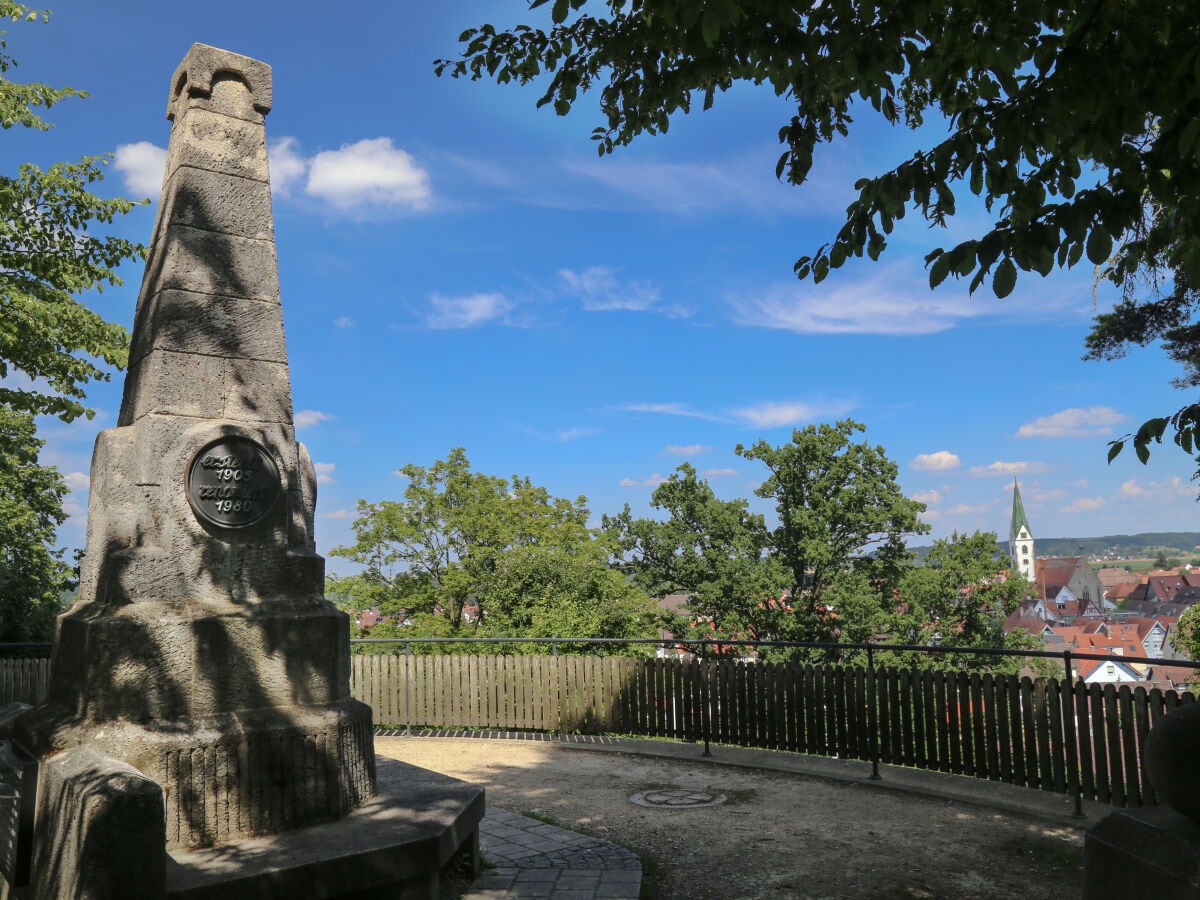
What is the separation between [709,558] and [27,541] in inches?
911

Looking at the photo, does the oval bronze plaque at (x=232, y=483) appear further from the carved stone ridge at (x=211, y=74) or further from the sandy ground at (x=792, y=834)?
the sandy ground at (x=792, y=834)

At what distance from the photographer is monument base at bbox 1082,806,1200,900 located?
10.5ft

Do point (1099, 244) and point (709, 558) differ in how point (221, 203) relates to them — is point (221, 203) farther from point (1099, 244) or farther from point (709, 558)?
point (709, 558)

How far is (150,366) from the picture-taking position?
550 centimetres

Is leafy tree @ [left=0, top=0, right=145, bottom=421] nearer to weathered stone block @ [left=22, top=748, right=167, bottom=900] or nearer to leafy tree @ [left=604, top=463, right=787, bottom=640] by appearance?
weathered stone block @ [left=22, top=748, right=167, bottom=900]

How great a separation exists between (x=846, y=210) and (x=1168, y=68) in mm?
1526

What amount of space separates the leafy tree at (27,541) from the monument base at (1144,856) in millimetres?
16837

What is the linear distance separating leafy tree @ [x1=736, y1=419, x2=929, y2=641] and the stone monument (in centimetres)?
2915

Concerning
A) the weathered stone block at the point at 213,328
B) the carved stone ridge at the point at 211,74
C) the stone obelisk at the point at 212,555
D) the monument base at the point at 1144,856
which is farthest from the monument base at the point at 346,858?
the carved stone ridge at the point at 211,74

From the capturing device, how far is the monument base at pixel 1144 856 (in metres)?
3.20

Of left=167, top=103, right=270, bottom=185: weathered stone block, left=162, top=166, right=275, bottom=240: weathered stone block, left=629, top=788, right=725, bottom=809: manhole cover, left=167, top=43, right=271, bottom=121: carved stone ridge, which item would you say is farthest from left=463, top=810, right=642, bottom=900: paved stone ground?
left=167, top=43, right=271, bottom=121: carved stone ridge

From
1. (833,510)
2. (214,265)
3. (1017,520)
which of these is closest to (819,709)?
(214,265)

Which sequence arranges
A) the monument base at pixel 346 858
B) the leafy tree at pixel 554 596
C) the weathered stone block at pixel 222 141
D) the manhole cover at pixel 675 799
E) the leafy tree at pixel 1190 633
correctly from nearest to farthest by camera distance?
the monument base at pixel 346 858 → the weathered stone block at pixel 222 141 → the manhole cover at pixel 675 799 → the leafy tree at pixel 1190 633 → the leafy tree at pixel 554 596

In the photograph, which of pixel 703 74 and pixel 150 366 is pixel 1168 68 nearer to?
pixel 703 74
